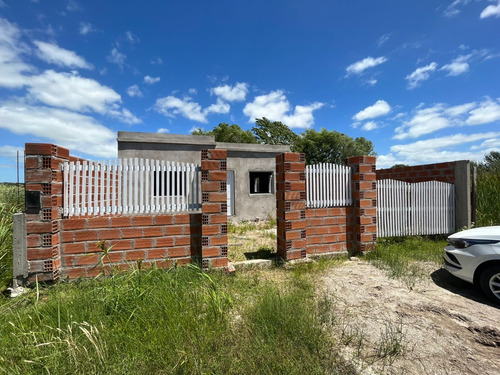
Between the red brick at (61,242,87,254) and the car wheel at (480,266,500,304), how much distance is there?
577 cm

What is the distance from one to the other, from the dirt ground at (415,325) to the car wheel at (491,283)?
0.12 m

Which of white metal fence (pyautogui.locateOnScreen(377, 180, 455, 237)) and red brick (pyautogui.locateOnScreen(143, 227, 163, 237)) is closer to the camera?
red brick (pyautogui.locateOnScreen(143, 227, 163, 237))

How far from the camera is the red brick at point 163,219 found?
3918 millimetres

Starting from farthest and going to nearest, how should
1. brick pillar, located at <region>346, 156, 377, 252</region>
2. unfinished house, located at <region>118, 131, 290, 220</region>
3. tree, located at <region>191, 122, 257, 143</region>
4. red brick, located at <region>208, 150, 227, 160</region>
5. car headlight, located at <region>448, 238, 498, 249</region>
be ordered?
1. tree, located at <region>191, 122, 257, 143</region>
2. unfinished house, located at <region>118, 131, 290, 220</region>
3. brick pillar, located at <region>346, 156, 377, 252</region>
4. red brick, located at <region>208, 150, 227, 160</region>
5. car headlight, located at <region>448, 238, 498, 249</region>

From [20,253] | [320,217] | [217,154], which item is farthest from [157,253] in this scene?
[320,217]

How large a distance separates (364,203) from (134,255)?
4.56 meters

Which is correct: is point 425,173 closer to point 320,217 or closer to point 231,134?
point 320,217

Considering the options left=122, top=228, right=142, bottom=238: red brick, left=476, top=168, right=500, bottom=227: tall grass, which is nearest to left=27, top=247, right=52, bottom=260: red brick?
left=122, top=228, right=142, bottom=238: red brick

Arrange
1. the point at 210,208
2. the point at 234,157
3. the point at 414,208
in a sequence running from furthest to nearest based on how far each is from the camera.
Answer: the point at 234,157 → the point at 414,208 → the point at 210,208

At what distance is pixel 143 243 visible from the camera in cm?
386

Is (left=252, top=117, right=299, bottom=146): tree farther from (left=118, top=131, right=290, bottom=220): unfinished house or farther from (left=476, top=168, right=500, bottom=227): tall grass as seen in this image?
(left=476, top=168, right=500, bottom=227): tall grass

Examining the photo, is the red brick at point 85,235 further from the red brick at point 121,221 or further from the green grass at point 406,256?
the green grass at point 406,256

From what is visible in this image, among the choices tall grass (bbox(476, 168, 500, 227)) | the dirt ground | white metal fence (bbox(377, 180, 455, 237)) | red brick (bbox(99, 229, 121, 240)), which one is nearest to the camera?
the dirt ground

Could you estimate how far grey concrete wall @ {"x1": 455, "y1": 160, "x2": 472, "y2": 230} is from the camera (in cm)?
607
